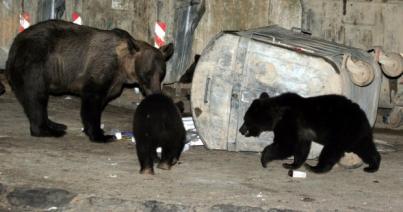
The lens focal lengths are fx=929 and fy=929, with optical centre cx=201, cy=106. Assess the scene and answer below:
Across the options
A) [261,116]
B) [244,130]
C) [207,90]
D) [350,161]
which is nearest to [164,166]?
[244,130]

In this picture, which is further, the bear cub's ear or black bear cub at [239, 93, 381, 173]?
the bear cub's ear

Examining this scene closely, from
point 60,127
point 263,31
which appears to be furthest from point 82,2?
point 263,31

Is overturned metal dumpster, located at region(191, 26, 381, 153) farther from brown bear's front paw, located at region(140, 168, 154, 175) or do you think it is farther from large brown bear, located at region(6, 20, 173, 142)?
brown bear's front paw, located at region(140, 168, 154, 175)

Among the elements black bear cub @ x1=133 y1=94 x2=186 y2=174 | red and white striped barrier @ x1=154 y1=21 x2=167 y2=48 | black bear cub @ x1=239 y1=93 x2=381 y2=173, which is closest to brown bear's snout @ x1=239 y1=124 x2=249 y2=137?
black bear cub @ x1=239 y1=93 x2=381 y2=173

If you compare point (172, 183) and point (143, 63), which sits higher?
point (143, 63)

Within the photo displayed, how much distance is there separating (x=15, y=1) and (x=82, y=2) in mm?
996

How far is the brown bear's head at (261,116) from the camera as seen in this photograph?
8953 mm

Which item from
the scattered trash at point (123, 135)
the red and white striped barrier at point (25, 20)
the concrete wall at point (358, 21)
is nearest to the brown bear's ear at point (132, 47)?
the scattered trash at point (123, 135)

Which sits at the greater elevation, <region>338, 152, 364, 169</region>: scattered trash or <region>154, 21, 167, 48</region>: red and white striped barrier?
<region>154, 21, 167, 48</region>: red and white striped barrier

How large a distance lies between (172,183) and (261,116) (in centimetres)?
126

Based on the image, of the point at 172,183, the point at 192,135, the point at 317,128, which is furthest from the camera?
the point at 192,135

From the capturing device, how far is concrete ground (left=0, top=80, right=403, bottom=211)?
7.70m

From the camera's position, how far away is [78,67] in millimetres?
10461

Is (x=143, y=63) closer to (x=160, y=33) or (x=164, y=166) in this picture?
(x=164, y=166)
